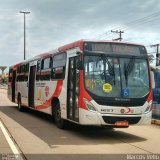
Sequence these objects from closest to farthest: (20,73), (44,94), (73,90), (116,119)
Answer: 1. (116,119)
2. (73,90)
3. (44,94)
4. (20,73)

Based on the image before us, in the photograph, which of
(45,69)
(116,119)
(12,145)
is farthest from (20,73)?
(12,145)

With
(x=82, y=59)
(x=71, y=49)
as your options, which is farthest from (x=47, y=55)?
(x=82, y=59)

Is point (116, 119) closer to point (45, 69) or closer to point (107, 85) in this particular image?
point (107, 85)

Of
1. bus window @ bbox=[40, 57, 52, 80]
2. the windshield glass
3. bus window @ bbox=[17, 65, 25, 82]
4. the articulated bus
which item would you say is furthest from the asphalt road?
bus window @ bbox=[17, 65, 25, 82]

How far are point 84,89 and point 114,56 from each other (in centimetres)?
141

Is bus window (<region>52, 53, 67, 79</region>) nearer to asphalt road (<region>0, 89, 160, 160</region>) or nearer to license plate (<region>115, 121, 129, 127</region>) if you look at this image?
asphalt road (<region>0, 89, 160, 160</region>)

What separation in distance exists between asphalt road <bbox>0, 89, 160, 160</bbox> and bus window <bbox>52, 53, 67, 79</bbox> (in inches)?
76.0

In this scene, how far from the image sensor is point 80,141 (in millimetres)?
12648

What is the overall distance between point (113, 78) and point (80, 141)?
215 centimetres

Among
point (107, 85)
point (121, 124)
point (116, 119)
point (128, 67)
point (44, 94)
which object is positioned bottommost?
point (121, 124)

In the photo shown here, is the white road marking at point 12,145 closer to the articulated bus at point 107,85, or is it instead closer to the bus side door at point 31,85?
the articulated bus at point 107,85

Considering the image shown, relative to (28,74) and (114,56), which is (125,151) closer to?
(114,56)

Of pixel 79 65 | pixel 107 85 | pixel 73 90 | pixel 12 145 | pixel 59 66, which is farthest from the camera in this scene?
pixel 59 66

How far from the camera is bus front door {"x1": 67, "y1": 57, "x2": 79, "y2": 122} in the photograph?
13664 mm
